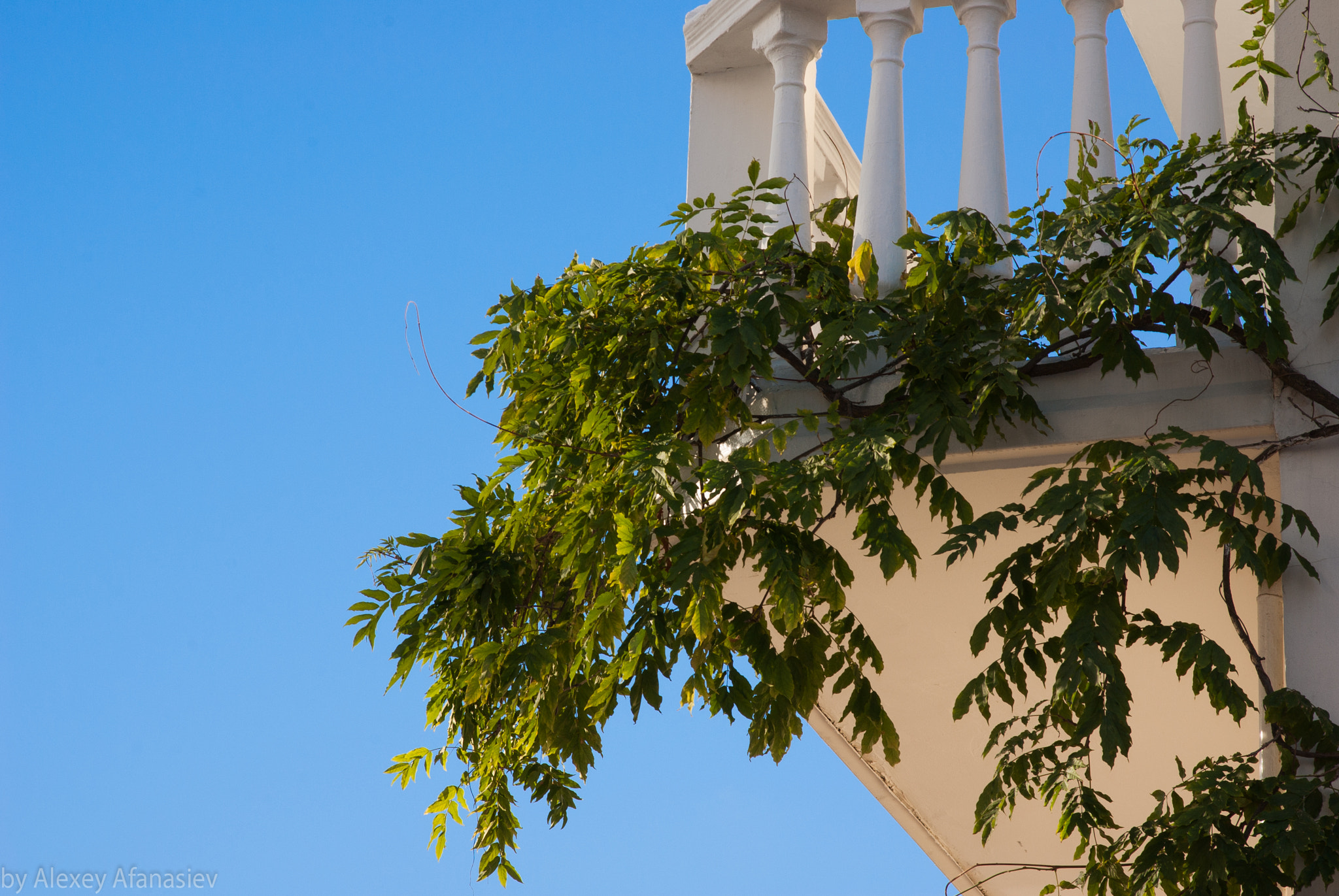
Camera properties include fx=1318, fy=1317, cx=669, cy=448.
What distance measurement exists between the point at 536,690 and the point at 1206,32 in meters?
2.69

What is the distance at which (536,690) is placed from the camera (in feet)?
11.9

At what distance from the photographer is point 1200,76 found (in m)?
3.75

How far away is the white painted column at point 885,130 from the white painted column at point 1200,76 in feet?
2.60

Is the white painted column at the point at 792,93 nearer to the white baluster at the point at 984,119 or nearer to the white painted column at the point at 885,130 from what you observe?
the white painted column at the point at 885,130

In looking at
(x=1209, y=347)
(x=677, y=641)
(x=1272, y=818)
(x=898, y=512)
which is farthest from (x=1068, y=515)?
(x=898, y=512)

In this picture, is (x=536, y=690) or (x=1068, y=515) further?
(x=536, y=690)

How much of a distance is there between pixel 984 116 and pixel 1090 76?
34 cm

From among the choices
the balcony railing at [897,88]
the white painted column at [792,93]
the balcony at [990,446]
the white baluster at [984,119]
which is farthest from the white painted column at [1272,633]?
the white painted column at [792,93]

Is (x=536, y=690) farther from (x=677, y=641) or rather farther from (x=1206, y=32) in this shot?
(x=1206, y=32)

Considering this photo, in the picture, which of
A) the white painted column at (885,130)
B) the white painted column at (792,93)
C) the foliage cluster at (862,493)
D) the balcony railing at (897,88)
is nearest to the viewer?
the foliage cluster at (862,493)

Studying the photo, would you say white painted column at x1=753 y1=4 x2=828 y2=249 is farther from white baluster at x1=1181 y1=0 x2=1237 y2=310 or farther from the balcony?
white baluster at x1=1181 y1=0 x2=1237 y2=310

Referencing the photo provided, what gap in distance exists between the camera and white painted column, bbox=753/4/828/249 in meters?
4.13

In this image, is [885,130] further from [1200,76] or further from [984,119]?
[1200,76]

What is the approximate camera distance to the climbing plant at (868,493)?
3.12 meters
